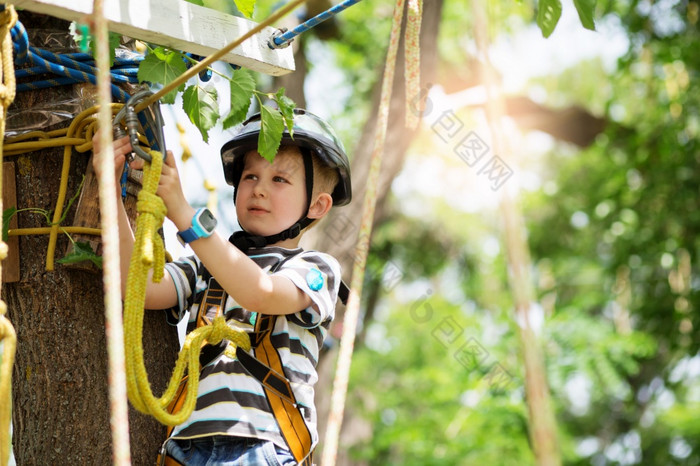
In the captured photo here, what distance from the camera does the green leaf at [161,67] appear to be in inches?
73.8

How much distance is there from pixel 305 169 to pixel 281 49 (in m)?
0.40

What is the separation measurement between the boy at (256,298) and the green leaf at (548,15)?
27.0 inches

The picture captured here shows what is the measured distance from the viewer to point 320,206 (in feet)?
7.79

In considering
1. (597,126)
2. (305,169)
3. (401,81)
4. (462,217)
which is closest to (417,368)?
(462,217)

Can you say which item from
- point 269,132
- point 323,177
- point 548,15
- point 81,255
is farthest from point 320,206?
point 548,15

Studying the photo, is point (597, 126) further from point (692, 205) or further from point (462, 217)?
point (462, 217)

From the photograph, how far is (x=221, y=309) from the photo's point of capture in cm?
198

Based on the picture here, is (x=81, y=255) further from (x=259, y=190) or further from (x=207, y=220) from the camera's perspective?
(x=259, y=190)

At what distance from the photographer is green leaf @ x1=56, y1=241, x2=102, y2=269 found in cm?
189

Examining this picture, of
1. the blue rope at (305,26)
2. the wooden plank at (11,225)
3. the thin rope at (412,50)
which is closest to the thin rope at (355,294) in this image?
the thin rope at (412,50)

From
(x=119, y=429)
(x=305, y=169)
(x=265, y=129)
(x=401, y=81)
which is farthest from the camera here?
(x=401, y=81)

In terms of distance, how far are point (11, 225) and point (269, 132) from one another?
27.8 inches

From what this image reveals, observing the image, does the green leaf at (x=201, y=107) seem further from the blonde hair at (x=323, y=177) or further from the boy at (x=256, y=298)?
the blonde hair at (x=323, y=177)

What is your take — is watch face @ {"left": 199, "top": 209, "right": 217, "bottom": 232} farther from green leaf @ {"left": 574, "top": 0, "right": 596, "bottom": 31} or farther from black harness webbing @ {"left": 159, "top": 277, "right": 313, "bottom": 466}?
green leaf @ {"left": 574, "top": 0, "right": 596, "bottom": 31}
